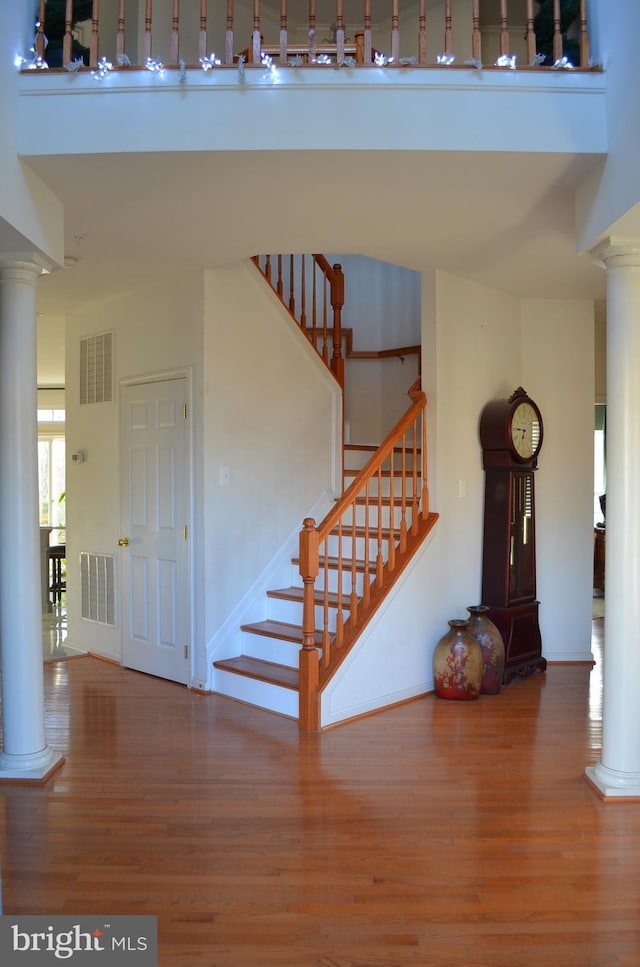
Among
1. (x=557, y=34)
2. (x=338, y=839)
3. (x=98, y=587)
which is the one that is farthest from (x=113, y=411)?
(x=557, y=34)

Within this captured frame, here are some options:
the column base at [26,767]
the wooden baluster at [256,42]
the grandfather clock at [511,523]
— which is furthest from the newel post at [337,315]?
the column base at [26,767]

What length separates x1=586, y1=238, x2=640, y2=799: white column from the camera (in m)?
3.40

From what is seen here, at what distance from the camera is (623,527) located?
3.44 m

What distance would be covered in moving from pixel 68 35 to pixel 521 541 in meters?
4.10

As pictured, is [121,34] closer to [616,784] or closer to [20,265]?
[20,265]

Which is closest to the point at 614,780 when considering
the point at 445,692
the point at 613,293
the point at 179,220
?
the point at 445,692

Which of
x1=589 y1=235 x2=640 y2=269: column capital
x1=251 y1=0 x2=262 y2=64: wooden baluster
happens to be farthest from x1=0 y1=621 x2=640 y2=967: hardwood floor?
x1=251 y1=0 x2=262 y2=64: wooden baluster

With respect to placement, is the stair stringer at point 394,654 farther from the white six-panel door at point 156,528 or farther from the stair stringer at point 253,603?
the white six-panel door at point 156,528

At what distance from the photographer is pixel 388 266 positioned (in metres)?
6.86

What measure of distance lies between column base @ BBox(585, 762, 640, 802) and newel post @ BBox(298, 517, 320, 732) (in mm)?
1520

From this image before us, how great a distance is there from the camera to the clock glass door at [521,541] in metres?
5.34

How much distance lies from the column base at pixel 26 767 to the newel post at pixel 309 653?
4.45 ft

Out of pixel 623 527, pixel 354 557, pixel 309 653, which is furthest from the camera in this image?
pixel 354 557

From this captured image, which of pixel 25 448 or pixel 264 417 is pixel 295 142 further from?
pixel 264 417
